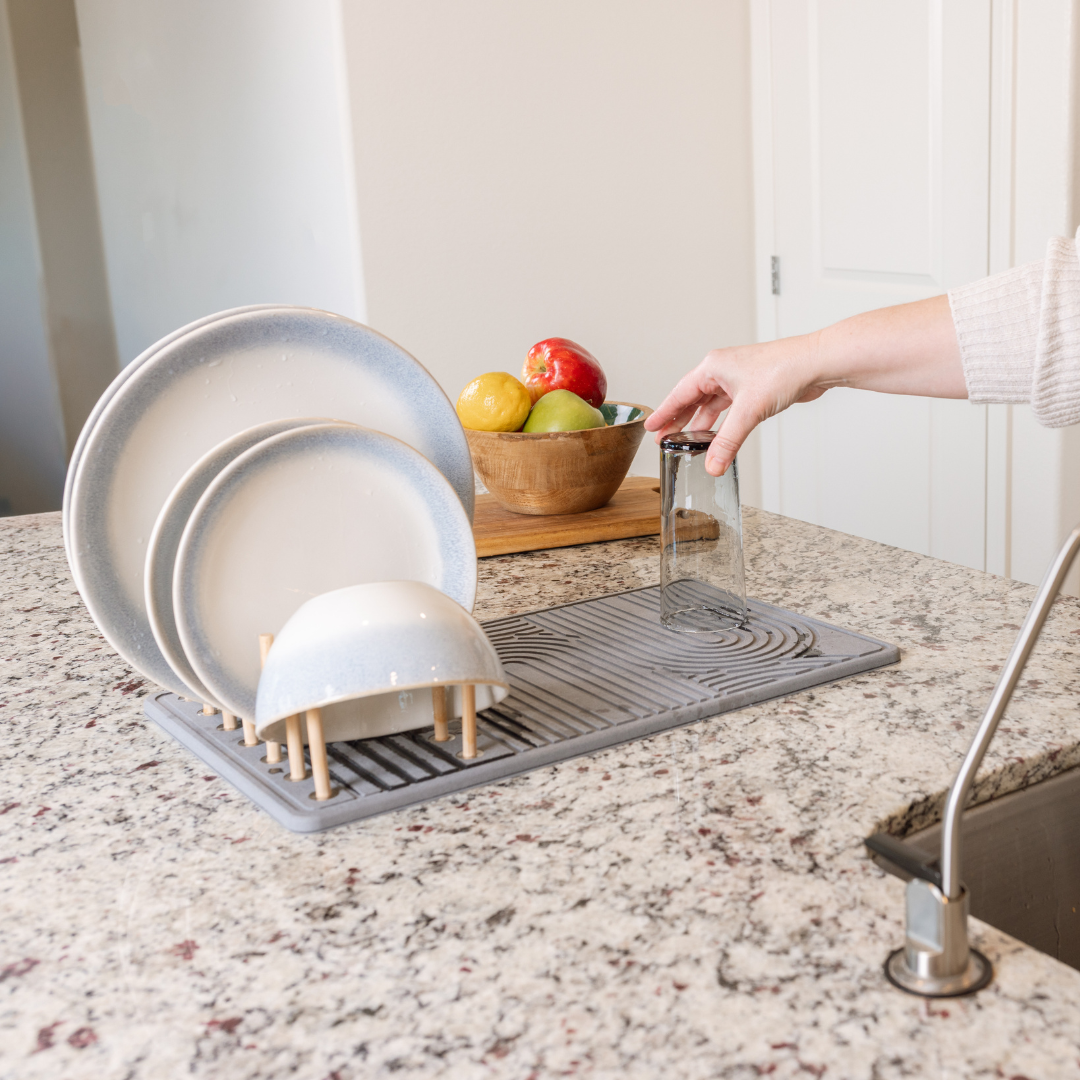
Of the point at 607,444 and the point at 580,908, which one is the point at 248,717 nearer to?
the point at 580,908

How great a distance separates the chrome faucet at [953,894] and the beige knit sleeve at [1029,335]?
0.39 m

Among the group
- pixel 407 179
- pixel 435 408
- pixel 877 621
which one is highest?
pixel 407 179

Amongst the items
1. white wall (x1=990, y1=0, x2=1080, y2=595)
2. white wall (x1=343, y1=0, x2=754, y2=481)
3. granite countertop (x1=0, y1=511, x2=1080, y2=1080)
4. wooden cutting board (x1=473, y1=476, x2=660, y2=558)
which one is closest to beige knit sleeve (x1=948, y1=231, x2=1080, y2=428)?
granite countertop (x1=0, y1=511, x2=1080, y2=1080)

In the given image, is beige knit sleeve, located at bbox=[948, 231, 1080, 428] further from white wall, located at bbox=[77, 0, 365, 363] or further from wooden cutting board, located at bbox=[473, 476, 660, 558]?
white wall, located at bbox=[77, 0, 365, 363]

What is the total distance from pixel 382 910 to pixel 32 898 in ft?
0.62

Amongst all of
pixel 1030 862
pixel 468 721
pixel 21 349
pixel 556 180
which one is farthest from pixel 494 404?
pixel 21 349

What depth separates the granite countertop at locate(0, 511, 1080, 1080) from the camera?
1.49ft

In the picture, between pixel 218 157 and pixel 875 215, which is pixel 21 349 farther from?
pixel 875 215

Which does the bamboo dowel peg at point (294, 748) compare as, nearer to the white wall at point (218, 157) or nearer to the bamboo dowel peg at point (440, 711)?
the bamboo dowel peg at point (440, 711)

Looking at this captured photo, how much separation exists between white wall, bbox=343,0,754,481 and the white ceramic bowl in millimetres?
1831

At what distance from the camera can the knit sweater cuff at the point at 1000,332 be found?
0.81 metres

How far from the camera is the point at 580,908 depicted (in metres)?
0.55

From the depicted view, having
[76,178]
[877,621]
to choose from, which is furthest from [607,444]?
[76,178]

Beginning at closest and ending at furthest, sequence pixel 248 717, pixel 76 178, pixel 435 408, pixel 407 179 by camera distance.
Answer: pixel 248 717 < pixel 435 408 < pixel 407 179 < pixel 76 178
